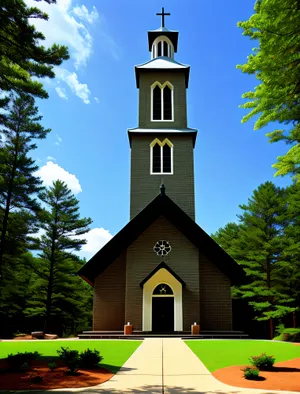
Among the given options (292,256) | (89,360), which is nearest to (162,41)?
(292,256)

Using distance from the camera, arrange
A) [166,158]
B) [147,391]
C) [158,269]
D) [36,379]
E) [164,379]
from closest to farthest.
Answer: [147,391] < [36,379] < [164,379] < [158,269] < [166,158]

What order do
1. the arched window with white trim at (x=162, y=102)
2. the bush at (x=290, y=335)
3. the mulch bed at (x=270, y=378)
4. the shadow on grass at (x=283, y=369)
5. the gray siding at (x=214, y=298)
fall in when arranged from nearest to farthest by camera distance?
the mulch bed at (x=270, y=378)
the shadow on grass at (x=283, y=369)
the gray siding at (x=214, y=298)
the bush at (x=290, y=335)
the arched window with white trim at (x=162, y=102)

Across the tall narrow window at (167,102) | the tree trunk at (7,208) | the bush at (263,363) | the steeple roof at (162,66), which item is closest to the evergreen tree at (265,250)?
the tall narrow window at (167,102)

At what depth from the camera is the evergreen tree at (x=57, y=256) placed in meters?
37.5

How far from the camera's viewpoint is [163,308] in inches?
880

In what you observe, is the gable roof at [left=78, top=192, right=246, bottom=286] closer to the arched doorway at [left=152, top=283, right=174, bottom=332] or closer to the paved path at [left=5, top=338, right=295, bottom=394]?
the arched doorway at [left=152, top=283, right=174, bottom=332]

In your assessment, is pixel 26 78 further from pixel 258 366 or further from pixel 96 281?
pixel 96 281

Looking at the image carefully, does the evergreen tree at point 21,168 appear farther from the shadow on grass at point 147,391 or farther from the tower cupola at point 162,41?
the shadow on grass at point 147,391

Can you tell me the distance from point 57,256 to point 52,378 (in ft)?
101

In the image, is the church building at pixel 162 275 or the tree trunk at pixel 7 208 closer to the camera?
the church building at pixel 162 275

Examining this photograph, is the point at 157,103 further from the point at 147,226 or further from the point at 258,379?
the point at 258,379

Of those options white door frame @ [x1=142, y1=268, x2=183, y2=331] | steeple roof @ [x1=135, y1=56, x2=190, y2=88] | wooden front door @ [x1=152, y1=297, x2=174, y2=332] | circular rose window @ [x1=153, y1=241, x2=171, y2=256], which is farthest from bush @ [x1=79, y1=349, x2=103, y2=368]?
steeple roof @ [x1=135, y1=56, x2=190, y2=88]

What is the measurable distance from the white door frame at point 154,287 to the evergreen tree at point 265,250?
Answer: 9608 millimetres

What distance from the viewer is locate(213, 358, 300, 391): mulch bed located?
7.60 meters
